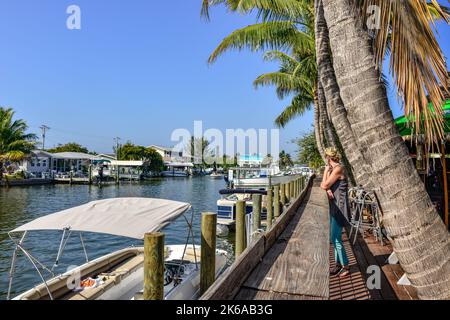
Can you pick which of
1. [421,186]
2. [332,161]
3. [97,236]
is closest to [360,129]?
[421,186]

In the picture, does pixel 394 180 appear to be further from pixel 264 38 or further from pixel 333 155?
pixel 264 38

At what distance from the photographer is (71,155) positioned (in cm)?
6475

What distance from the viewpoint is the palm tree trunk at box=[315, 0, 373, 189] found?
285 cm

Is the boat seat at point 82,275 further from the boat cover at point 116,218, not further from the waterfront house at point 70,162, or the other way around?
the waterfront house at point 70,162

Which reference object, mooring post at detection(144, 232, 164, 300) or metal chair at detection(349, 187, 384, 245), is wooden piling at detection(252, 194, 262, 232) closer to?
metal chair at detection(349, 187, 384, 245)

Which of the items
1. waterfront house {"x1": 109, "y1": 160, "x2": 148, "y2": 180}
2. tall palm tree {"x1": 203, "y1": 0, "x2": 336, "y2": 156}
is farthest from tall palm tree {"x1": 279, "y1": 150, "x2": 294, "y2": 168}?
tall palm tree {"x1": 203, "y1": 0, "x2": 336, "y2": 156}

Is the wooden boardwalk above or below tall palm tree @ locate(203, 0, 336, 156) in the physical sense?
below

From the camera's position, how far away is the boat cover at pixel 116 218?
565 cm

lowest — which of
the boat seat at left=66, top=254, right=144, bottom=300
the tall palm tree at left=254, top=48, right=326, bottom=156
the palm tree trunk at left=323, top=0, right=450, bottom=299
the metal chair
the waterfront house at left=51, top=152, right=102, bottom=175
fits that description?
the boat seat at left=66, top=254, right=144, bottom=300

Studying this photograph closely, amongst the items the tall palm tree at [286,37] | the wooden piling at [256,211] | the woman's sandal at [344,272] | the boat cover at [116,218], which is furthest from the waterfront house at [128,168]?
the woman's sandal at [344,272]

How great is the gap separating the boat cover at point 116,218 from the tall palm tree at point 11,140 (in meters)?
45.2

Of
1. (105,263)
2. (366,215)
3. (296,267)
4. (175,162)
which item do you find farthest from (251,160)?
(296,267)
